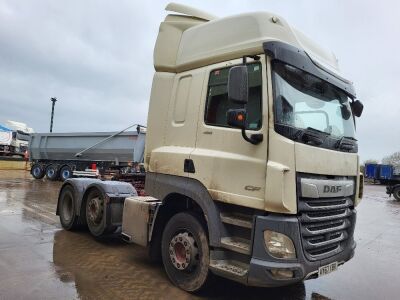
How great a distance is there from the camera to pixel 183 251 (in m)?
4.70

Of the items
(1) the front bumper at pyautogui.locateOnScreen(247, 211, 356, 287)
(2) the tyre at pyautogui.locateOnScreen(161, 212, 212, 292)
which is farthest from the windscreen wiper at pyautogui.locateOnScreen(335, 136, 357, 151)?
(2) the tyre at pyautogui.locateOnScreen(161, 212, 212, 292)

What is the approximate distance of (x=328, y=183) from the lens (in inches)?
165

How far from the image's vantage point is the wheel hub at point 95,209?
6812mm

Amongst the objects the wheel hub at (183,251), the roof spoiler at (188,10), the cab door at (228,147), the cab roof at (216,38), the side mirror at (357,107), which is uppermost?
the roof spoiler at (188,10)

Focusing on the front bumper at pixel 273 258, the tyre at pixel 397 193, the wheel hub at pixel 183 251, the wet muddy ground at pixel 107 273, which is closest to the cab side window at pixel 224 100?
the front bumper at pixel 273 258

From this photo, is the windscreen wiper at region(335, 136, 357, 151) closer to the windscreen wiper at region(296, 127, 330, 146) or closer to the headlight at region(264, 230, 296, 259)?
the windscreen wiper at region(296, 127, 330, 146)

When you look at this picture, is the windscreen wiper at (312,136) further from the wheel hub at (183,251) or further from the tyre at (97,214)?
the tyre at (97,214)

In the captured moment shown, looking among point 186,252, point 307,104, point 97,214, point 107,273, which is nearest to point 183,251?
point 186,252

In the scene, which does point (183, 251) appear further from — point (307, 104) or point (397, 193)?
point (397, 193)

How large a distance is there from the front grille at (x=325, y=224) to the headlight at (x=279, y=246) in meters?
0.19

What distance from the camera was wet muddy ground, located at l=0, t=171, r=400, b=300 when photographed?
4.58m

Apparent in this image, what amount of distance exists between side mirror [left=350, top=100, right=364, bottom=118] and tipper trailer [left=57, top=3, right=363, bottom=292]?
0.03 metres

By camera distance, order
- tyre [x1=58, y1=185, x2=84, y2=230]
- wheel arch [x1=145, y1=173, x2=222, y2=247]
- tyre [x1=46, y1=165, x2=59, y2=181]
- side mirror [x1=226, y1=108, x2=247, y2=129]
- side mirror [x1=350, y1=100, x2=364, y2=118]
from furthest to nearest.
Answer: tyre [x1=46, y1=165, x2=59, y2=181], tyre [x1=58, y1=185, x2=84, y2=230], side mirror [x1=350, y1=100, x2=364, y2=118], wheel arch [x1=145, y1=173, x2=222, y2=247], side mirror [x1=226, y1=108, x2=247, y2=129]

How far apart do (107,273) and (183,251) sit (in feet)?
4.18
